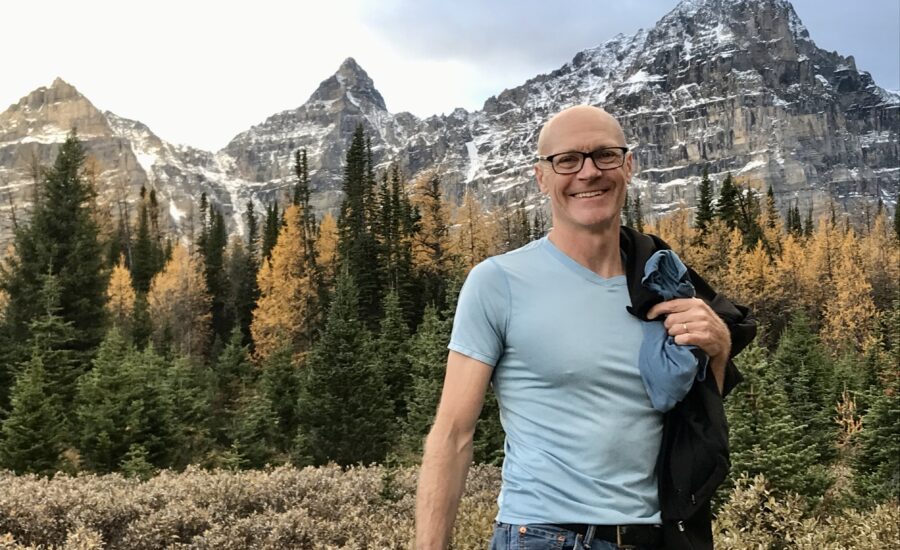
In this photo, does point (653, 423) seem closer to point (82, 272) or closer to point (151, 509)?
point (151, 509)

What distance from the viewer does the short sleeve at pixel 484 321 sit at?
1.98 m

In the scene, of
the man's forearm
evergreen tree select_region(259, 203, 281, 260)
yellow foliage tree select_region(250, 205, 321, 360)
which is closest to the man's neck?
the man's forearm

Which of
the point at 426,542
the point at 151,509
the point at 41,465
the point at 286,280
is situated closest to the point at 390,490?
the point at 151,509

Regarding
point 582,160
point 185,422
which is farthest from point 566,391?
point 185,422

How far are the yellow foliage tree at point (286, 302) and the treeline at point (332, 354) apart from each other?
0.44ft

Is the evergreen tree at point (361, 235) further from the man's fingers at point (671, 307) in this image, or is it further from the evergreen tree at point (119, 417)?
the man's fingers at point (671, 307)

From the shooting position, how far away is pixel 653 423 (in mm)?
2008

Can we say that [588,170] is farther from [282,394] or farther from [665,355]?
[282,394]

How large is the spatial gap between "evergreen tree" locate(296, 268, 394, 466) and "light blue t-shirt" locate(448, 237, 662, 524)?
1763cm

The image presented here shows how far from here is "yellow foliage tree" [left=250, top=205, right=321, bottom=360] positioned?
3838cm

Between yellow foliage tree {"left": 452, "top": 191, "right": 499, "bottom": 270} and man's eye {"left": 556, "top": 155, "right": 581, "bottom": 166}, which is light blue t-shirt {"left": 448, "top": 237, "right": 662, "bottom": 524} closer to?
man's eye {"left": 556, "top": 155, "right": 581, "bottom": 166}

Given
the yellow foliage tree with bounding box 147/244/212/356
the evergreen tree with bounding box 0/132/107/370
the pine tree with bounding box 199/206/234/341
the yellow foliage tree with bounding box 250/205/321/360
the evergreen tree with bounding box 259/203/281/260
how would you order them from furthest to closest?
the evergreen tree with bounding box 259/203/281/260 → the pine tree with bounding box 199/206/234/341 → the yellow foliage tree with bounding box 147/244/212/356 → the yellow foliage tree with bounding box 250/205/321/360 → the evergreen tree with bounding box 0/132/107/370

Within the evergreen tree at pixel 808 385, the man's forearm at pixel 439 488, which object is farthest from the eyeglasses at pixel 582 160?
the evergreen tree at pixel 808 385

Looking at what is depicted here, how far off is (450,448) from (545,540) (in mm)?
371
